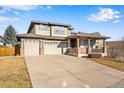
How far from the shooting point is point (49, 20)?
28359 millimetres

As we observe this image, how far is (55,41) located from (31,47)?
4040 millimetres

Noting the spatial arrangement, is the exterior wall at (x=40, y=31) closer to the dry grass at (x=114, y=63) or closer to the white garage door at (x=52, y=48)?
the white garage door at (x=52, y=48)

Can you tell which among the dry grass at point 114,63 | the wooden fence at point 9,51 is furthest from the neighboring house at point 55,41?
the dry grass at point 114,63

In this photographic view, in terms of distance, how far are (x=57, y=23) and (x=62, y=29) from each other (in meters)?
1.39

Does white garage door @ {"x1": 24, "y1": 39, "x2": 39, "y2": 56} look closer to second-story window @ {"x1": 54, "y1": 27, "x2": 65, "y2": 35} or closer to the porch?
the porch

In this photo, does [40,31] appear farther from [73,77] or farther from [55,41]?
[73,77]

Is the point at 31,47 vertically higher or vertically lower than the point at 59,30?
lower

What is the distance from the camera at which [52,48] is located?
25547 millimetres

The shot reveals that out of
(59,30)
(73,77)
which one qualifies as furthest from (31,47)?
(73,77)

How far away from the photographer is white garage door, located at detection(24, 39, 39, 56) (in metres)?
23.4

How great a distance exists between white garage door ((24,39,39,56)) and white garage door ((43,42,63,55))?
141 centimetres

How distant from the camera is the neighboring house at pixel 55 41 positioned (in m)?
22.7
